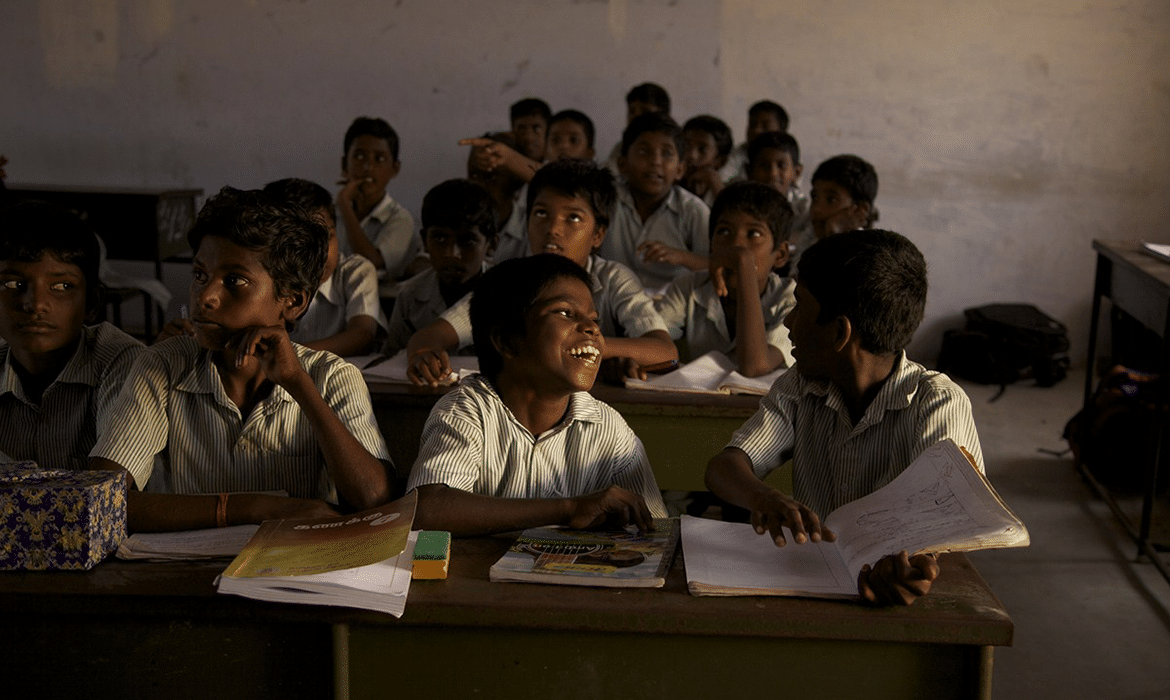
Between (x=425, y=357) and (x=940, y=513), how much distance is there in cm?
131

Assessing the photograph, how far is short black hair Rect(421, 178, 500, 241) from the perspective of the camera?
2859 millimetres

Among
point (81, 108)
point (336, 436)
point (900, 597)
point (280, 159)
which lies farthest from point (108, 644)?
point (81, 108)

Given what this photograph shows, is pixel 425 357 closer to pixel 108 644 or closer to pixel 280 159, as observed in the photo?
pixel 108 644

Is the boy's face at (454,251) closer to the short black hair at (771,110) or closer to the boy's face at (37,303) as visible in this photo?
the boy's face at (37,303)

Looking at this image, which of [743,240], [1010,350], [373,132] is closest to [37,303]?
[743,240]

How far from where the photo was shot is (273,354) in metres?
1.46

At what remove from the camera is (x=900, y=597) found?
1133 millimetres

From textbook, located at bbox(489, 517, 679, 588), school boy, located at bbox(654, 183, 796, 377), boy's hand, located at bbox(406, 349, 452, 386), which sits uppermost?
school boy, located at bbox(654, 183, 796, 377)

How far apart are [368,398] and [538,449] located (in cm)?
26

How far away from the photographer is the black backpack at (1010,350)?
16.9 feet

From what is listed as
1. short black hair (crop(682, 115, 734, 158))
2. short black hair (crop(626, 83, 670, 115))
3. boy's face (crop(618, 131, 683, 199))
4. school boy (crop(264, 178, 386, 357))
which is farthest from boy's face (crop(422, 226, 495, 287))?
short black hair (crop(626, 83, 670, 115))

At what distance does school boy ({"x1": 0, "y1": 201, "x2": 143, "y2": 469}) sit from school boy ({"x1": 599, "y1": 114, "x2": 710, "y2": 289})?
2.20 metres

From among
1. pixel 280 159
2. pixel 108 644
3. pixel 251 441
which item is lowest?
pixel 108 644

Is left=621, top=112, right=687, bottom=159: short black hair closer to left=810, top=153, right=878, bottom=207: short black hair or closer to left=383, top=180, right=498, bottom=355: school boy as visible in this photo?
left=810, top=153, right=878, bottom=207: short black hair
